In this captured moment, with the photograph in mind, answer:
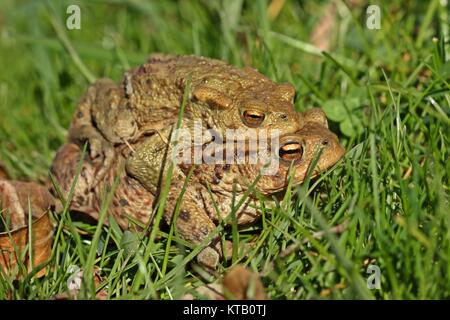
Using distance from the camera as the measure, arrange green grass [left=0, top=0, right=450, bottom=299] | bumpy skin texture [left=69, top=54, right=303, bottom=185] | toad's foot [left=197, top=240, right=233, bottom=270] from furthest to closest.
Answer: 1. bumpy skin texture [left=69, top=54, right=303, bottom=185]
2. toad's foot [left=197, top=240, right=233, bottom=270]
3. green grass [left=0, top=0, right=450, bottom=299]

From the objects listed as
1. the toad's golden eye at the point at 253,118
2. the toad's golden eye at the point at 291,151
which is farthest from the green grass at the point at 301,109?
the toad's golden eye at the point at 253,118

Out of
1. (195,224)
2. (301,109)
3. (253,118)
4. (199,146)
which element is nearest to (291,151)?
(253,118)

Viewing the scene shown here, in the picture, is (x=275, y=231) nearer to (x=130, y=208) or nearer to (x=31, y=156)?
(x=130, y=208)

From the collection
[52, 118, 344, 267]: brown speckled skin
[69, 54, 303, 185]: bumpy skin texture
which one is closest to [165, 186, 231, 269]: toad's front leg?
[52, 118, 344, 267]: brown speckled skin

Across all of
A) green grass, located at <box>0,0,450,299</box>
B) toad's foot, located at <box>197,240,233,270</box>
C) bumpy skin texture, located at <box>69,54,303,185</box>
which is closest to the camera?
green grass, located at <box>0,0,450,299</box>

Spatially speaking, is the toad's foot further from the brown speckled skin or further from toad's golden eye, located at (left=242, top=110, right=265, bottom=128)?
toad's golden eye, located at (left=242, top=110, right=265, bottom=128)

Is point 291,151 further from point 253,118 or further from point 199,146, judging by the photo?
point 199,146
